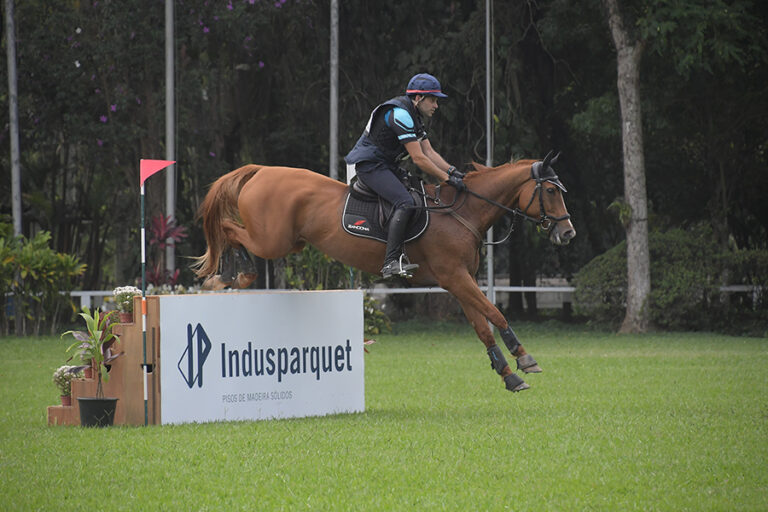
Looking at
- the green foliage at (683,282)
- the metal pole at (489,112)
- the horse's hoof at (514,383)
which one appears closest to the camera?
the horse's hoof at (514,383)

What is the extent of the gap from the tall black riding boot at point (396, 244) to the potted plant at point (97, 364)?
2485 mm

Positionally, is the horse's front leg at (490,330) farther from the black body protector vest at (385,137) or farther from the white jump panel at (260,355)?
the black body protector vest at (385,137)

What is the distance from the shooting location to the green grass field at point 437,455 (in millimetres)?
6449

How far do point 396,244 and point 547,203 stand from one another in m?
1.53

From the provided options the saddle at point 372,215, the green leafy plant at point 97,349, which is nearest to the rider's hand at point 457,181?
the saddle at point 372,215

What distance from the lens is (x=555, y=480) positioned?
271 inches

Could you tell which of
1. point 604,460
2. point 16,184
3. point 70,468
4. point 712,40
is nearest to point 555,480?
point 604,460

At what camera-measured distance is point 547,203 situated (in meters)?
10.7

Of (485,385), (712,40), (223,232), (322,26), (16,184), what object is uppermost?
(322,26)

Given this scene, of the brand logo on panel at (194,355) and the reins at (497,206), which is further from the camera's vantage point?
the reins at (497,206)

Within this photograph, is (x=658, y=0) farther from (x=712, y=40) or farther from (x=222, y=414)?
(x=222, y=414)

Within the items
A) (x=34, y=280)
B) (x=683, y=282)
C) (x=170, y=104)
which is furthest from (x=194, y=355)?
(x=683, y=282)

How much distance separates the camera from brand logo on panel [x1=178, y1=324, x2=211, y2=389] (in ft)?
31.5

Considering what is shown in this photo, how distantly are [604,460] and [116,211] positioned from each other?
25523mm
